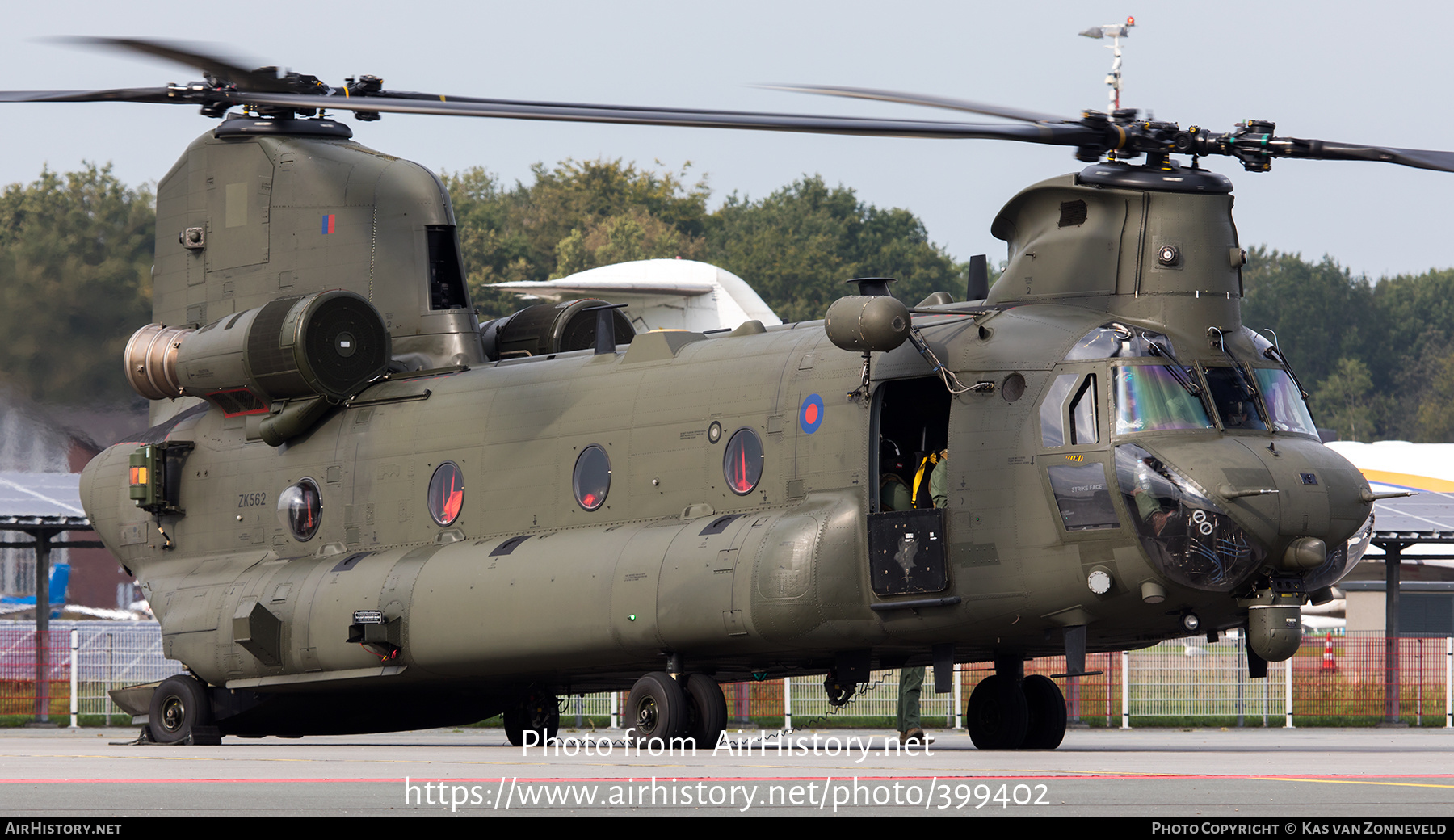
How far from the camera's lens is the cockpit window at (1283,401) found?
60.5 feet

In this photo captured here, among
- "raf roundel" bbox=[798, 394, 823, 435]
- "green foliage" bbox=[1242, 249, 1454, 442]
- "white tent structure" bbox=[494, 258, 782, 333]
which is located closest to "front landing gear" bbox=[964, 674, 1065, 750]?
"raf roundel" bbox=[798, 394, 823, 435]

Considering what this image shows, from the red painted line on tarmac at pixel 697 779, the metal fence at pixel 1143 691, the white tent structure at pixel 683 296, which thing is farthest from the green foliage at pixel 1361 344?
the red painted line on tarmac at pixel 697 779

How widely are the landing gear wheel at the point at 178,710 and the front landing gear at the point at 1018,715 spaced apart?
9425 millimetres

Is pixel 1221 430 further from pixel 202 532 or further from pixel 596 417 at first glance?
pixel 202 532

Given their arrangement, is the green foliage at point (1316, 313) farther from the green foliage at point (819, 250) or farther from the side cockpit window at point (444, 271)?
the side cockpit window at point (444, 271)

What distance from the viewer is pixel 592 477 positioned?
2106 cm

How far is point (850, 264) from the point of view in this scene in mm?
106062

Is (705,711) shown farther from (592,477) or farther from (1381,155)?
(1381,155)

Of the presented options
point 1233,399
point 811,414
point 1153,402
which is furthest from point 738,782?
point 1233,399

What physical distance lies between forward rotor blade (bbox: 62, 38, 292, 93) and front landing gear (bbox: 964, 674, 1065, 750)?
10.8 meters

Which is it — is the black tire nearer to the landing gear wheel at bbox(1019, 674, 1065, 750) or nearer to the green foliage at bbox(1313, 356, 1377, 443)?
the landing gear wheel at bbox(1019, 674, 1065, 750)
